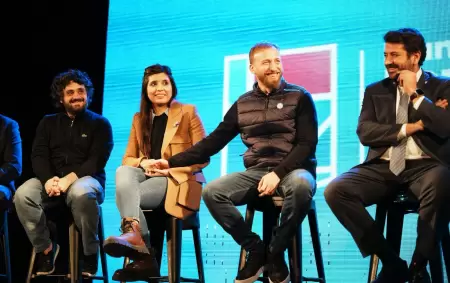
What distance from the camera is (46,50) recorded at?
215 inches

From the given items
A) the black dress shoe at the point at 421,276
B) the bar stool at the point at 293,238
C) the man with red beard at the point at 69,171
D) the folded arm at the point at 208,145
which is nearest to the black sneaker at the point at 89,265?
the man with red beard at the point at 69,171

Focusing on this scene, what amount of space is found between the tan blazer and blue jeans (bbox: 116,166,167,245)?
8 cm

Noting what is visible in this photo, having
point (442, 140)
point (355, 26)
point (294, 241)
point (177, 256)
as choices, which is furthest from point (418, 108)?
point (177, 256)

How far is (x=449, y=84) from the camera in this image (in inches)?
136

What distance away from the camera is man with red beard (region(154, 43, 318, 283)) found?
3412 millimetres

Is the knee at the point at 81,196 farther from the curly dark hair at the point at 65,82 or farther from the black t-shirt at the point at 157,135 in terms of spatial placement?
the curly dark hair at the point at 65,82

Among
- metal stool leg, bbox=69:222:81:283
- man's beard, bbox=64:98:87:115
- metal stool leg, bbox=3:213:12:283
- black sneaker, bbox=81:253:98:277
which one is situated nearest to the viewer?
metal stool leg, bbox=69:222:81:283

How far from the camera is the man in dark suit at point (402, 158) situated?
10.3ft

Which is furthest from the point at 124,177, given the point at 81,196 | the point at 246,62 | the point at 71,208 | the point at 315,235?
the point at 246,62

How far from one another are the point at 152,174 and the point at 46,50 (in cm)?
208

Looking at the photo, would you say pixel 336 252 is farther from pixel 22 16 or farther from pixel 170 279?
pixel 22 16

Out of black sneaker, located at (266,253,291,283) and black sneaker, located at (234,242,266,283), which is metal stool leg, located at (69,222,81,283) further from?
black sneaker, located at (266,253,291,283)

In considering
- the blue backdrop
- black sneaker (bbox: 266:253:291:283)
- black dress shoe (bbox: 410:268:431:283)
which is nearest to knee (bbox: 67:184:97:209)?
the blue backdrop

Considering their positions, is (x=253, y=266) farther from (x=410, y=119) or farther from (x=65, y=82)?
(x=65, y=82)
